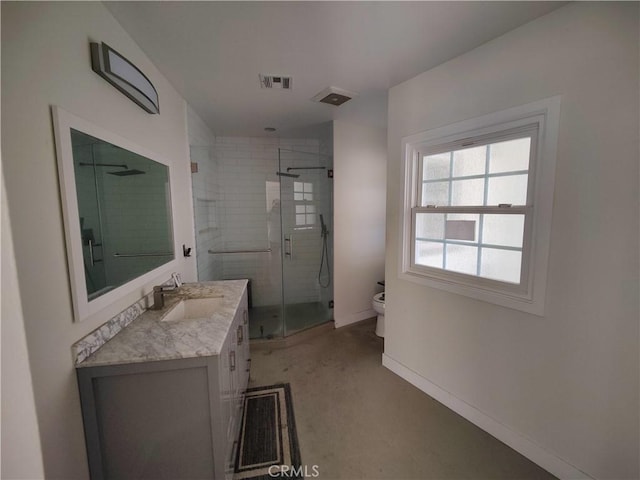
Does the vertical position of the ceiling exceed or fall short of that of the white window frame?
it exceeds it

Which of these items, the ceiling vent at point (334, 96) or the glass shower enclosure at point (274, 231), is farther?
the glass shower enclosure at point (274, 231)

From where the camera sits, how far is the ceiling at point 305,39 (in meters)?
1.27

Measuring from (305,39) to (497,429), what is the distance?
8.78 feet

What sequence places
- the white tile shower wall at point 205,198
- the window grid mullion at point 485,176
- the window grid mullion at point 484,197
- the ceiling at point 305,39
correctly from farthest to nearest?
the white tile shower wall at point 205,198 → the window grid mullion at point 484,197 → the window grid mullion at point 485,176 → the ceiling at point 305,39

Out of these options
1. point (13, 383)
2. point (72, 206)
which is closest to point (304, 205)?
point (72, 206)

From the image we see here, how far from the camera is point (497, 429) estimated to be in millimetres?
1659

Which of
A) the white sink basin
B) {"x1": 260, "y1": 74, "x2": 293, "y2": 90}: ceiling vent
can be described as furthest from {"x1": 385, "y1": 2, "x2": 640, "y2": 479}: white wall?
the white sink basin

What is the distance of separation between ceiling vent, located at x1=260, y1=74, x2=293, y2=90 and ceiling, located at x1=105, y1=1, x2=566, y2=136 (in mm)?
48

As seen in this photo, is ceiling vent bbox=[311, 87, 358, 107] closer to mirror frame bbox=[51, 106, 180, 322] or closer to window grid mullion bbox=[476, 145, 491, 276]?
window grid mullion bbox=[476, 145, 491, 276]

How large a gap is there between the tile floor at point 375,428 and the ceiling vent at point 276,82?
8.00 feet

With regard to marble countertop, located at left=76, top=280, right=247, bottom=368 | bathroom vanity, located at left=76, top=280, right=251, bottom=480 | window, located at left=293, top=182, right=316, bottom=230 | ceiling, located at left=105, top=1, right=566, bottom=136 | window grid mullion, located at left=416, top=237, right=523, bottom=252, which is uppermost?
ceiling, located at left=105, top=1, right=566, bottom=136

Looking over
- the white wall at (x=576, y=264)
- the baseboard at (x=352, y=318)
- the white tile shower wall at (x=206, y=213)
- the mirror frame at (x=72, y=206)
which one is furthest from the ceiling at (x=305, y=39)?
the baseboard at (x=352, y=318)

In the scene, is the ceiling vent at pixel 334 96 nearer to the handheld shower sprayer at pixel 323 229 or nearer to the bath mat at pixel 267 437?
the handheld shower sprayer at pixel 323 229

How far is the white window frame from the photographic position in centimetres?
137
